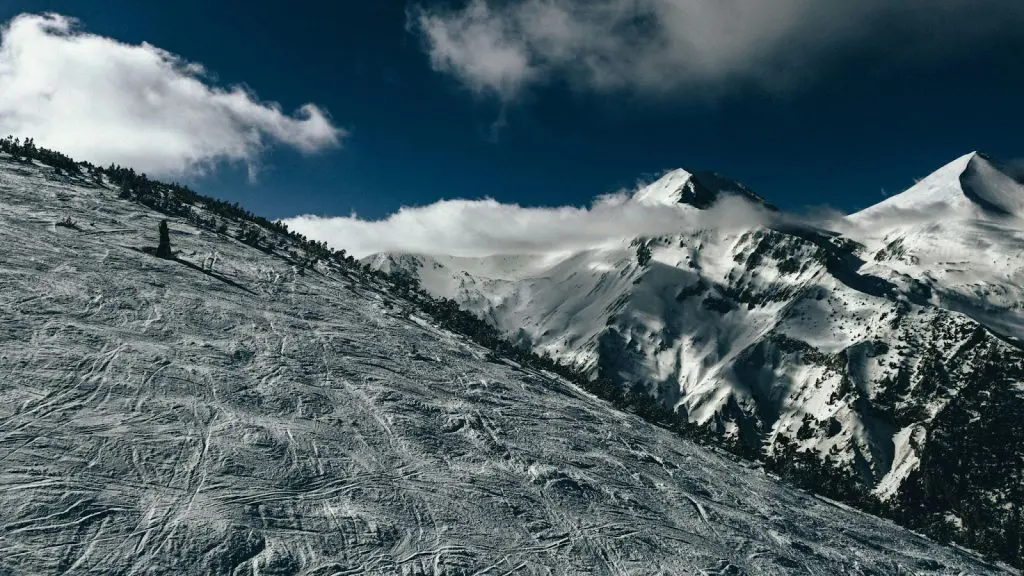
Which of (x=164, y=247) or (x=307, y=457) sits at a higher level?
(x=164, y=247)

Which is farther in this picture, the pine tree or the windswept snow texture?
the pine tree

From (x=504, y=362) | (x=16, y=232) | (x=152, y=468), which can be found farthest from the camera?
(x=504, y=362)

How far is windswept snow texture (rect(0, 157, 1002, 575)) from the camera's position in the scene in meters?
23.0

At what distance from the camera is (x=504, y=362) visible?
5981 cm

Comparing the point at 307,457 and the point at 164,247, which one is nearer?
the point at 307,457

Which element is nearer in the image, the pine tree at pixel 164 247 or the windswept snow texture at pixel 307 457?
the windswept snow texture at pixel 307 457

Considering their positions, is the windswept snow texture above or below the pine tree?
below

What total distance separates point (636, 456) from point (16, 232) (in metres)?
47.8

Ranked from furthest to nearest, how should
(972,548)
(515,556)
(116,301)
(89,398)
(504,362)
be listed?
(972,548) < (504,362) < (116,301) < (89,398) < (515,556)

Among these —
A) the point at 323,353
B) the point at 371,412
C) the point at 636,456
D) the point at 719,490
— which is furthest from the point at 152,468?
the point at 719,490

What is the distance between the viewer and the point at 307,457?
95.7 feet

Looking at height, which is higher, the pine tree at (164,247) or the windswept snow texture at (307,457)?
the pine tree at (164,247)

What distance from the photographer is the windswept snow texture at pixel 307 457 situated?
2302cm

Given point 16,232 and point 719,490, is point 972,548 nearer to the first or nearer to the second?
point 719,490
